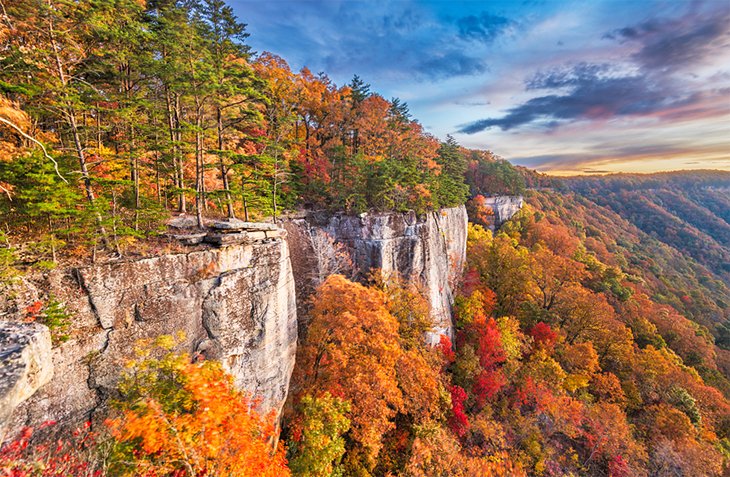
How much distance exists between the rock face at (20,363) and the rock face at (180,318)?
3435 millimetres

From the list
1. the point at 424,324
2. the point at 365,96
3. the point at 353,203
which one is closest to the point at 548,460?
the point at 424,324

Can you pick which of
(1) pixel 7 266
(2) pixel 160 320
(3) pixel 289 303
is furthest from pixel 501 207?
(1) pixel 7 266

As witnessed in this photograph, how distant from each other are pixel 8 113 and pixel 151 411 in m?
10.1

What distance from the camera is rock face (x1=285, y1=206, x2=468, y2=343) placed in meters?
20.4

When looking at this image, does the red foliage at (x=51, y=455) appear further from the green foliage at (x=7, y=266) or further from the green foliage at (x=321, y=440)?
the green foliage at (x=321, y=440)

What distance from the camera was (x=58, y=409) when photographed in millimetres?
7383

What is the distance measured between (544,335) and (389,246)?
19623 millimetres

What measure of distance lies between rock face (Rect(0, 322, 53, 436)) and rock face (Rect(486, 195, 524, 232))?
190 feet

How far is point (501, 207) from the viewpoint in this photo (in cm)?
5475

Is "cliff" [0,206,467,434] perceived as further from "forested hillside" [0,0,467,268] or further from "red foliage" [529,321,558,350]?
"red foliage" [529,321,558,350]

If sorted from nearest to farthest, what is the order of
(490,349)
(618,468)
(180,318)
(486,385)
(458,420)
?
1. (180,318)
2. (618,468)
3. (458,420)
4. (486,385)
5. (490,349)

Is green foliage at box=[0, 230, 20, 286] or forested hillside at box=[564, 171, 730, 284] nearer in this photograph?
green foliage at box=[0, 230, 20, 286]

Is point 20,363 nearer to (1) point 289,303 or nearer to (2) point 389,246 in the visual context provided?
(1) point 289,303

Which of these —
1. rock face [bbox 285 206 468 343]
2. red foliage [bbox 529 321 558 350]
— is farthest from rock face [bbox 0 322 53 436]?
red foliage [bbox 529 321 558 350]
